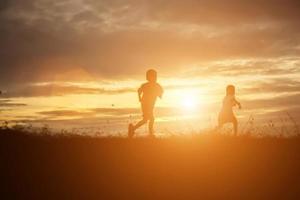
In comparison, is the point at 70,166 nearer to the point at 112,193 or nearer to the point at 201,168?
the point at 112,193

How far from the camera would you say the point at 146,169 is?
14812 mm

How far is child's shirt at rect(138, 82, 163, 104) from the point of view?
21266mm

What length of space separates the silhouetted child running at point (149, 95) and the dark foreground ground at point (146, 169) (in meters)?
A: 2.92

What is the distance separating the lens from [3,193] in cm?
1313

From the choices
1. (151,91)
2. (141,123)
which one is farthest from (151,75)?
(141,123)

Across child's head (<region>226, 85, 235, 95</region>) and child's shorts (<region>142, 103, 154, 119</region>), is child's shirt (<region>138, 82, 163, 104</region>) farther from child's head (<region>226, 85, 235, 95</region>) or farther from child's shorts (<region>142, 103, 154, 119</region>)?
child's head (<region>226, 85, 235, 95</region>)

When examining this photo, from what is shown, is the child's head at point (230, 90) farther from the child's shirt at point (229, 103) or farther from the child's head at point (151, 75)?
the child's head at point (151, 75)

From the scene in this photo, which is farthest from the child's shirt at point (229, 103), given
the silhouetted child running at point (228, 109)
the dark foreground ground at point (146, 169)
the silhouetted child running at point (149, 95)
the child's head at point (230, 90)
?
the dark foreground ground at point (146, 169)

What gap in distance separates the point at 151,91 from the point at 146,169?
22.2ft

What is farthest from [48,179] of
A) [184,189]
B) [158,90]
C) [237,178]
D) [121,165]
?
[158,90]

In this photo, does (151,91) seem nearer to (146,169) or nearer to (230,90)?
(230,90)

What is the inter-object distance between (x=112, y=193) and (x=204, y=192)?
80.6 inches

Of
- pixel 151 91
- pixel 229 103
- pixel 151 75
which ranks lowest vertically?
pixel 229 103

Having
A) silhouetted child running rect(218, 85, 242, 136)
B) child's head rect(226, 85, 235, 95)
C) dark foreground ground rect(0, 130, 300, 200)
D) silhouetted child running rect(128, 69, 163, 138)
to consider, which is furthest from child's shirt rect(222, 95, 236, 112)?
dark foreground ground rect(0, 130, 300, 200)
